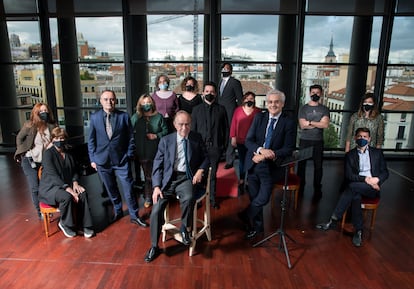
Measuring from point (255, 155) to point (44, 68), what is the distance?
18.6 feet

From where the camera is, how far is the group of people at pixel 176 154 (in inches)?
133

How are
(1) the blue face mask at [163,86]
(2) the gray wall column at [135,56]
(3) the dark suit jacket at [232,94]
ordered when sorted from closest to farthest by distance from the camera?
1. (1) the blue face mask at [163,86]
2. (3) the dark suit jacket at [232,94]
3. (2) the gray wall column at [135,56]

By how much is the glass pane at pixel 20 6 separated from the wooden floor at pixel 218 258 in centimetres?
458

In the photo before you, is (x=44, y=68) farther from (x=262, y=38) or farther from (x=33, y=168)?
(x=262, y=38)

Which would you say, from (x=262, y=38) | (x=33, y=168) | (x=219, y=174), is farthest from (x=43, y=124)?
(x=262, y=38)

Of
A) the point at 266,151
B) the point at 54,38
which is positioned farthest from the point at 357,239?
the point at 54,38

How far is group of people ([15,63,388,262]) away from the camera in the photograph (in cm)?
338

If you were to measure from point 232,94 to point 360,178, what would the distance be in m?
2.50

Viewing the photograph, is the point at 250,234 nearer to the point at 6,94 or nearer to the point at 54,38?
the point at 54,38

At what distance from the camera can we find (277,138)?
3.53 metres

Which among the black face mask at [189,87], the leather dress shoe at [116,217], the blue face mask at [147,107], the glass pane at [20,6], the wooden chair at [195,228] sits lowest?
the leather dress shoe at [116,217]

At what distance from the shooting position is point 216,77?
6809mm

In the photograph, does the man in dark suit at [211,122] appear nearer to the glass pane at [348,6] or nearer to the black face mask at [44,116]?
the black face mask at [44,116]

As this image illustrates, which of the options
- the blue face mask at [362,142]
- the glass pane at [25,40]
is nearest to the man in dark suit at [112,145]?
the blue face mask at [362,142]
